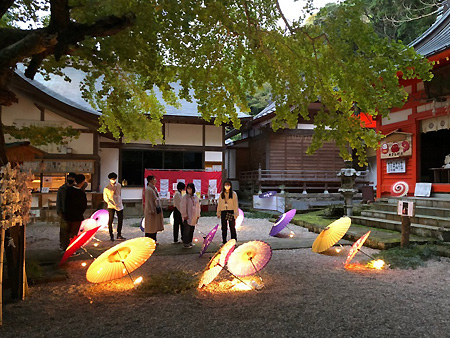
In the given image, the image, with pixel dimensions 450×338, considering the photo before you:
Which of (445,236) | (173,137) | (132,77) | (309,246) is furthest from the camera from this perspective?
(173,137)

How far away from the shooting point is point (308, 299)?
4.48 meters

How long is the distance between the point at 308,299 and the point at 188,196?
4.02m

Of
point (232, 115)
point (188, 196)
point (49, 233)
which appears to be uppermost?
point (232, 115)

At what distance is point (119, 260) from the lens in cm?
470

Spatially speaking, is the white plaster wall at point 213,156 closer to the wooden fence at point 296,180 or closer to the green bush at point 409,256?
the wooden fence at point 296,180

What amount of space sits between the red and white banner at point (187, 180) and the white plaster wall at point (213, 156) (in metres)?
0.90

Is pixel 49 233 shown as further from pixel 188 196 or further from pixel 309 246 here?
pixel 309 246

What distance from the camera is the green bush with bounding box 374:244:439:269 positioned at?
20.6 ft

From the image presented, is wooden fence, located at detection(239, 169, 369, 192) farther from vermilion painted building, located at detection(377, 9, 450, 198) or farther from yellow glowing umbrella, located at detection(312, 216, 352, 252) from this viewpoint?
yellow glowing umbrella, located at detection(312, 216, 352, 252)

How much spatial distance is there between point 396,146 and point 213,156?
9.39 meters

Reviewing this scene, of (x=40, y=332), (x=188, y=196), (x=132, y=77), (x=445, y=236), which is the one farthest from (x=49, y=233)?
(x=445, y=236)

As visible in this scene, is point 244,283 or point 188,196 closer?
point 244,283

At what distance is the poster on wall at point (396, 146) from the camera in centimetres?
1114

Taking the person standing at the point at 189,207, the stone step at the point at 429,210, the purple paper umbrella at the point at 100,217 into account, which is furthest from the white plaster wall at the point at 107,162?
the stone step at the point at 429,210
